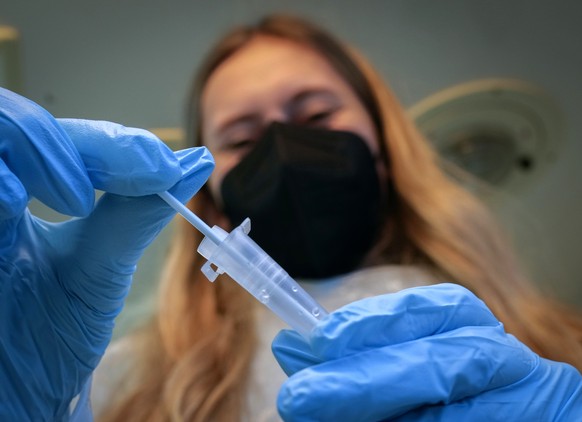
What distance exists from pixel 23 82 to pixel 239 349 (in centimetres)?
70

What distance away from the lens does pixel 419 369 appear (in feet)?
1.78

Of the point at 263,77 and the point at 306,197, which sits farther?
the point at 263,77

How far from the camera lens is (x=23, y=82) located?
1233mm

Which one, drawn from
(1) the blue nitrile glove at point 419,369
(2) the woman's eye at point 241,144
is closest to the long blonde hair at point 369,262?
(2) the woman's eye at point 241,144

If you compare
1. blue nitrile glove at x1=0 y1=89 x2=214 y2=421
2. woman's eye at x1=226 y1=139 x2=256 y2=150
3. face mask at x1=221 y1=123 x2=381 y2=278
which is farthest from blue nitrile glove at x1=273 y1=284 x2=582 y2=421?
woman's eye at x1=226 y1=139 x2=256 y2=150

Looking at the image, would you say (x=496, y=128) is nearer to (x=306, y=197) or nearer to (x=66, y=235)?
(x=306, y=197)

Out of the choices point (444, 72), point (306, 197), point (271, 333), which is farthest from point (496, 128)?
point (271, 333)

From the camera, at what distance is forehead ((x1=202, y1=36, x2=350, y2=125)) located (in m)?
1.22

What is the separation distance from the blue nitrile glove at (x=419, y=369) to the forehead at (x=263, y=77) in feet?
2.33

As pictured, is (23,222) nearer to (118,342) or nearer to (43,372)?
(43,372)

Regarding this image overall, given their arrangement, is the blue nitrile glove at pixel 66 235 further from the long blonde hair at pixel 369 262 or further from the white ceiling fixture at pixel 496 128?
the white ceiling fixture at pixel 496 128

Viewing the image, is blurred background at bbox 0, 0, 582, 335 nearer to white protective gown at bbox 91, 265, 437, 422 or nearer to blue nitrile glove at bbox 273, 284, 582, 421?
white protective gown at bbox 91, 265, 437, 422

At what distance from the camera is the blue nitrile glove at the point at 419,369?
53 centimetres

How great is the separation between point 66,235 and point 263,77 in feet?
2.18
